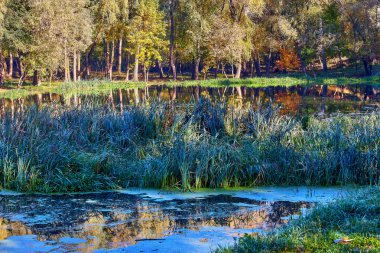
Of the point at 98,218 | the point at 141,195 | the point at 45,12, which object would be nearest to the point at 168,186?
the point at 141,195

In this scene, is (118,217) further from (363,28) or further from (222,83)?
(363,28)

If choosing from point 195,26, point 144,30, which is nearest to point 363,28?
point 195,26

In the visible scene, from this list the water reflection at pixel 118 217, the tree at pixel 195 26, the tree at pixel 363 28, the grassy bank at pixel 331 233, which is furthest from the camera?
the tree at pixel 195 26

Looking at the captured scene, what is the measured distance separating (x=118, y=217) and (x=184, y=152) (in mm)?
2621

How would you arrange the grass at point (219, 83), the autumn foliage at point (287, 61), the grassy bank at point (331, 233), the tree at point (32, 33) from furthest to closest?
the autumn foliage at point (287, 61) < the grass at point (219, 83) < the tree at point (32, 33) < the grassy bank at point (331, 233)

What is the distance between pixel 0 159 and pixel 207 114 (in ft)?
16.9

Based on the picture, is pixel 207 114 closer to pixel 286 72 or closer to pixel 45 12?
pixel 45 12

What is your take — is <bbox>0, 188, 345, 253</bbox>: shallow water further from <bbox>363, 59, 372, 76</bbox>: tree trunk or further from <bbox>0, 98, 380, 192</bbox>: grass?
<bbox>363, 59, 372, 76</bbox>: tree trunk

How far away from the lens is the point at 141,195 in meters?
10.5

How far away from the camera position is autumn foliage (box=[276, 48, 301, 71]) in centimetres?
6217

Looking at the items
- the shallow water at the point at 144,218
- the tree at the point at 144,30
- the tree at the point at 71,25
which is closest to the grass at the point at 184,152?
the shallow water at the point at 144,218

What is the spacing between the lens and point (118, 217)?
8930 mm

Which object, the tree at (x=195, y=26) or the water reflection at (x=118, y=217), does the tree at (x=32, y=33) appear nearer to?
the tree at (x=195, y=26)

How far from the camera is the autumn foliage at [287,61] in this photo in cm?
6217
